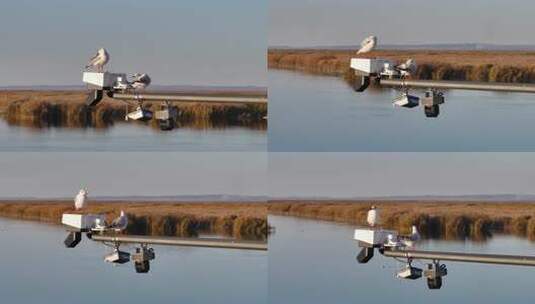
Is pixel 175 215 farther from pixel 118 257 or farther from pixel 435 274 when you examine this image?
pixel 435 274

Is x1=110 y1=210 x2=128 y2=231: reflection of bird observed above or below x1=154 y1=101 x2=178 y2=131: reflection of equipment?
below

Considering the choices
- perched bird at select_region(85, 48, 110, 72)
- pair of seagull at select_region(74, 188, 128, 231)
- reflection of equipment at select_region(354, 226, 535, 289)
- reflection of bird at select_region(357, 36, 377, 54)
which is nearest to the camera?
reflection of equipment at select_region(354, 226, 535, 289)

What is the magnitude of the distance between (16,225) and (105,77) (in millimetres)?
2080

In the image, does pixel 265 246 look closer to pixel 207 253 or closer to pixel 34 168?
pixel 207 253

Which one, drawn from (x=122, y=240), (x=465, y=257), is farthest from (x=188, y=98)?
(x=465, y=257)

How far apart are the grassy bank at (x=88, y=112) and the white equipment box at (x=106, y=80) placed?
30.9 inches

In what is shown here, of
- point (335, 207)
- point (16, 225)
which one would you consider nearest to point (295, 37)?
point (335, 207)

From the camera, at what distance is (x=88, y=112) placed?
2175 centimetres

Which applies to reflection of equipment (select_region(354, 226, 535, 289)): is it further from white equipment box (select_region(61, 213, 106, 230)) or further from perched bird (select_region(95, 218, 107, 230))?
white equipment box (select_region(61, 213, 106, 230))

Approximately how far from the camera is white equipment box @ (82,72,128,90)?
20.8 metres

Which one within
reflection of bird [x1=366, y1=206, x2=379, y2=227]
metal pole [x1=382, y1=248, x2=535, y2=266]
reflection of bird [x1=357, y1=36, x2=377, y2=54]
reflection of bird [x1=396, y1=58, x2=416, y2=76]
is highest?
reflection of bird [x1=357, y1=36, x2=377, y2=54]

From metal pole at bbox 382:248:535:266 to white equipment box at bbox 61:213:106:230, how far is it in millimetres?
2866

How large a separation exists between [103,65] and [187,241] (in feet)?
6.26

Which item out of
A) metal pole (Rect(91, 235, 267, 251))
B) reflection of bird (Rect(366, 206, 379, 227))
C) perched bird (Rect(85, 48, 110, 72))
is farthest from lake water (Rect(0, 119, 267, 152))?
reflection of bird (Rect(366, 206, 379, 227))
